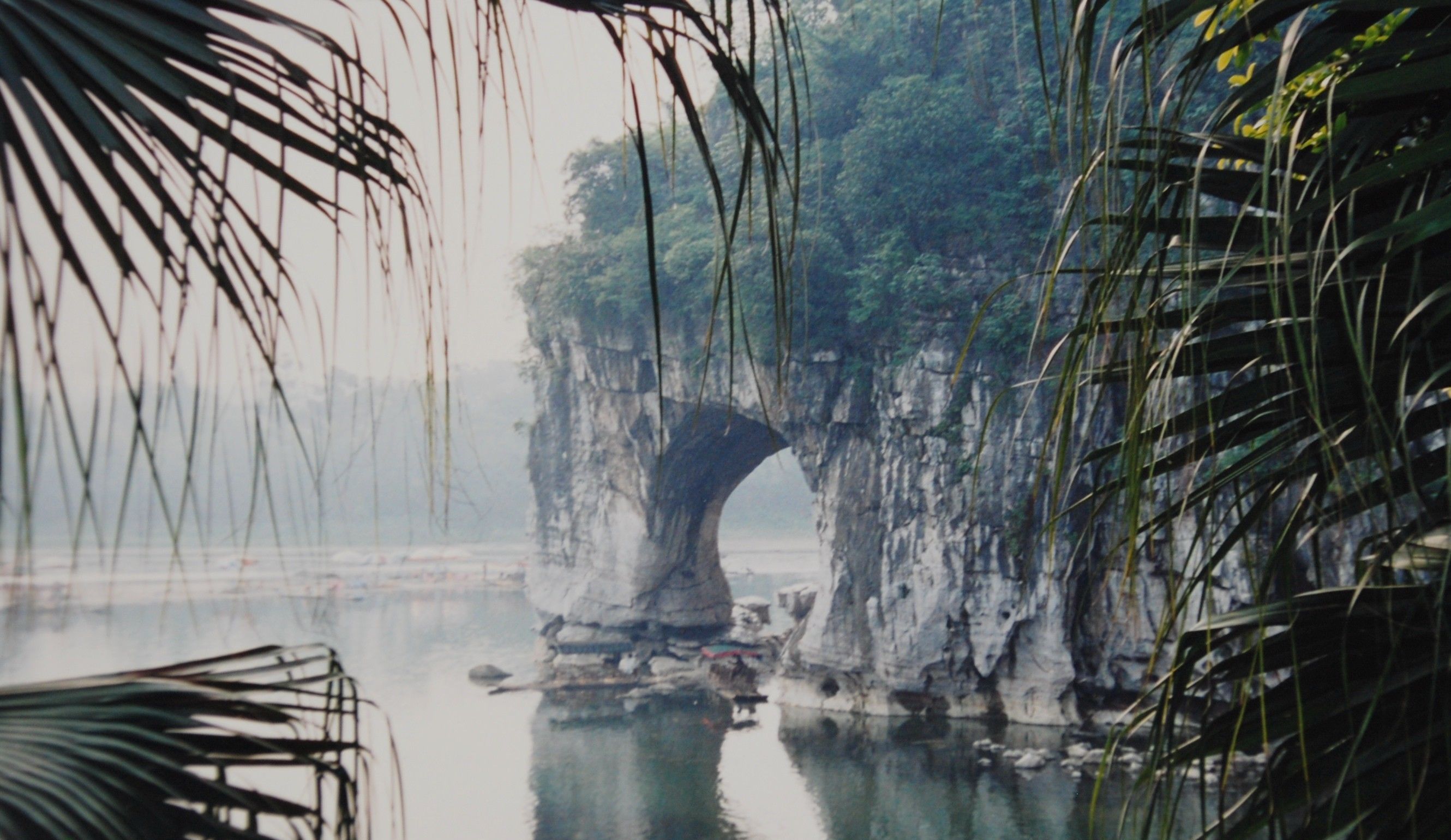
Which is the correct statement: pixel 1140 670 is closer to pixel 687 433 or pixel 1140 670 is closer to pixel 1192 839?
pixel 687 433

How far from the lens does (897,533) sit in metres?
7.56

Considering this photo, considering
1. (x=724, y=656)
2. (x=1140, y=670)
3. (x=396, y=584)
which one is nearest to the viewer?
(x=1140, y=670)

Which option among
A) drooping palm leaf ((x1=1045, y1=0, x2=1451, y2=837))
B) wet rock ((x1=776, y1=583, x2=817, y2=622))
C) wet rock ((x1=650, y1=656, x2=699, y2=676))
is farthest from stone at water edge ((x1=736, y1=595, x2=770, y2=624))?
drooping palm leaf ((x1=1045, y1=0, x2=1451, y2=837))

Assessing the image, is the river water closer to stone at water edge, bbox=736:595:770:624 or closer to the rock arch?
the rock arch

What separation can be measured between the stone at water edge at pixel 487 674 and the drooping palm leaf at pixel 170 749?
28.9 ft

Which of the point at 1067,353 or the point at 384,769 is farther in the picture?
the point at 384,769

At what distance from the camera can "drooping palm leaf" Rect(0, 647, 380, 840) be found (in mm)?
412

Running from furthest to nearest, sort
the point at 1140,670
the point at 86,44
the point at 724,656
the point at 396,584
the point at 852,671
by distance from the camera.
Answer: the point at 396,584, the point at 724,656, the point at 852,671, the point at 1140,670, the point at 86,44

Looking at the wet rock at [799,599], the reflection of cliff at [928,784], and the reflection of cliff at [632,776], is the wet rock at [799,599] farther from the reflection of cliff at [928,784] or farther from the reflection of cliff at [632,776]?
the reflection of cliff at [928,784]

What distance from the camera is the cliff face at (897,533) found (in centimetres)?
685

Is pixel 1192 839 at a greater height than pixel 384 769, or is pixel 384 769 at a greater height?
pixel 1192 839

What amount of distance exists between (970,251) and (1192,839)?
7335 mm

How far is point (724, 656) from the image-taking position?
8.84 metres

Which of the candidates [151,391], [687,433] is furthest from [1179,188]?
[687,433]
